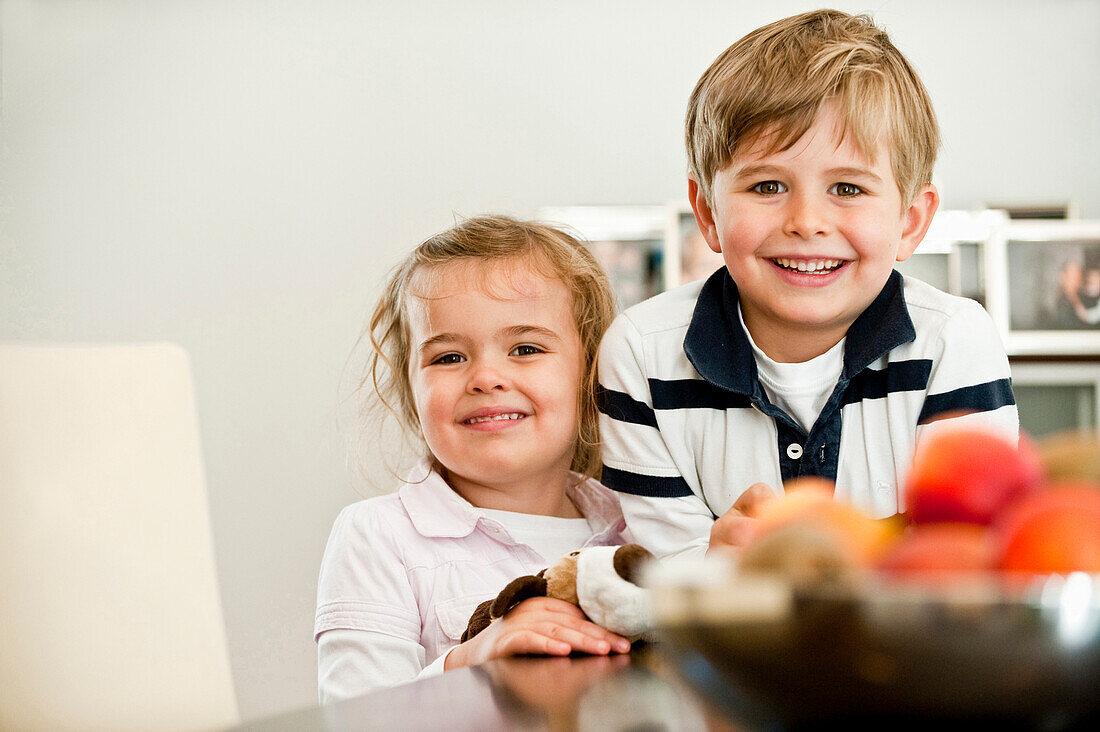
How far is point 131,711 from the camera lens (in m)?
0.70

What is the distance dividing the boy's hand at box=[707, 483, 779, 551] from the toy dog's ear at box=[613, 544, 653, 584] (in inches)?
2.0

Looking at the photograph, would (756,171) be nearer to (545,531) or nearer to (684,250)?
(545,531)

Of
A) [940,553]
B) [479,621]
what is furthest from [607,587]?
[940,553]

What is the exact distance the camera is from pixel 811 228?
111 centimetres

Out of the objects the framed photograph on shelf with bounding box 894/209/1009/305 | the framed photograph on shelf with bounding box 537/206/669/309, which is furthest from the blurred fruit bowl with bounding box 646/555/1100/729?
the framed photograph on shelf with bounding box 894/209/1009/305

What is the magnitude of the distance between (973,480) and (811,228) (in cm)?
79

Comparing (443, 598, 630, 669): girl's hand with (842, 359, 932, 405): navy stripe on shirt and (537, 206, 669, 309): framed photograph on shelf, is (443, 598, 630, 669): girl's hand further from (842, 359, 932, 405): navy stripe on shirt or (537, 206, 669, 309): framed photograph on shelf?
(537, 206, 669, 309): framed photograph on shelf

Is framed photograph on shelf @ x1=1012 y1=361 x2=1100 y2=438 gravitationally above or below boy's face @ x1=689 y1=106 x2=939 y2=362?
below

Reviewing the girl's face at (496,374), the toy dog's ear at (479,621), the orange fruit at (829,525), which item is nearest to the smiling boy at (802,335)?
the girl's face at (496,374)

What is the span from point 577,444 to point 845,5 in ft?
7.20

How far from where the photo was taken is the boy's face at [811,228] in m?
1.12

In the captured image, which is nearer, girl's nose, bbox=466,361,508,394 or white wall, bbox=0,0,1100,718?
girl's nose, bbox=466,361,508,394

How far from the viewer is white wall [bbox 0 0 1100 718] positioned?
3168 mm

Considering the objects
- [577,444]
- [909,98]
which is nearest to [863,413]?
[909,98]
